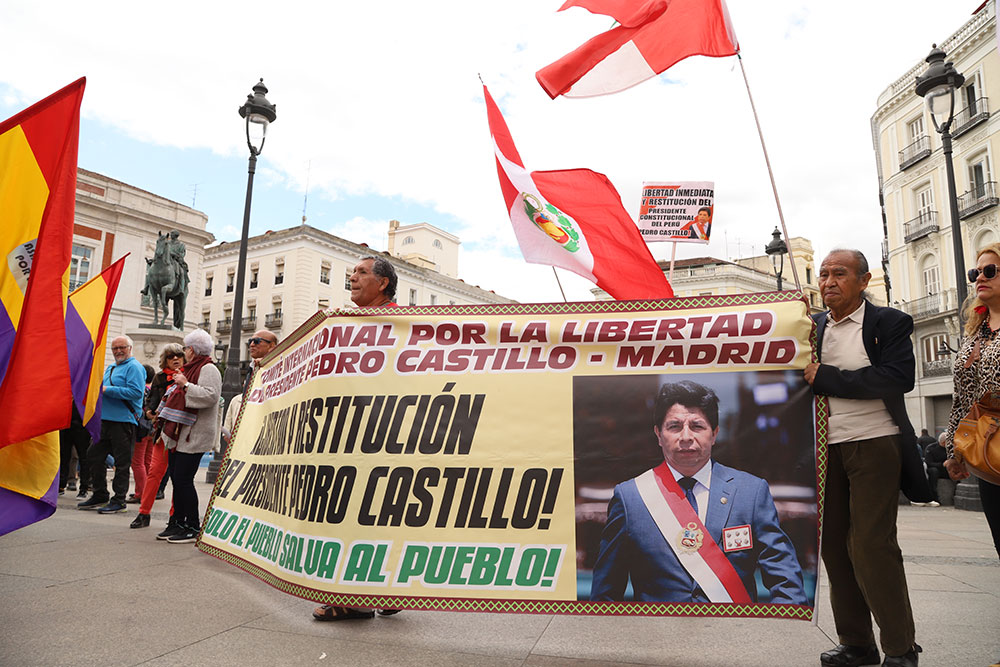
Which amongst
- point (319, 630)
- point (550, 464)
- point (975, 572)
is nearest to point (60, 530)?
point (319, 630)

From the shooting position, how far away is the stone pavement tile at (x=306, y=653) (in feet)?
8.96

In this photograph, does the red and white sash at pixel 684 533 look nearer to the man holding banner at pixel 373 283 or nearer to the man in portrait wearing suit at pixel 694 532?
the man in portrait wearing suit at pixel 694 532

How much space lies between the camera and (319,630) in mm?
3225

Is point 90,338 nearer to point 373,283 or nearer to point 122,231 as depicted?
point 373,283

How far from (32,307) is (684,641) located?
342 centimetres

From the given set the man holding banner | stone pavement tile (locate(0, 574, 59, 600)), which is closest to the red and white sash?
the man holding banner

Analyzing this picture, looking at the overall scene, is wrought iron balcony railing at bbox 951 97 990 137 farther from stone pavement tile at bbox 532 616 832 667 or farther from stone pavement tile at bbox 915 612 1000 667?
stone pavement tile at bbox 532 616 832 667

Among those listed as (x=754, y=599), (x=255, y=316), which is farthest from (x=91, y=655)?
(x=255, y=316)

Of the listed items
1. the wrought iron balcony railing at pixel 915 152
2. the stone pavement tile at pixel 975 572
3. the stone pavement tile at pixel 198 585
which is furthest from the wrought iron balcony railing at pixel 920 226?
the stone pavement tile at pixel 198 585

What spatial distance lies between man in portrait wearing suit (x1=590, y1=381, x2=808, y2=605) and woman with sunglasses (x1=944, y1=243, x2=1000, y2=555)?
0.88 meters

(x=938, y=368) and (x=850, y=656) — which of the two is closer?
(x=850, y=656)

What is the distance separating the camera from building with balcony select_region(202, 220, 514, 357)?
5000 centimetres

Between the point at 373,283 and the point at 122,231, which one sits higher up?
the point at 122,231

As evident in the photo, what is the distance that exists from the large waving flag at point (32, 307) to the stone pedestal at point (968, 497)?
1180cm
